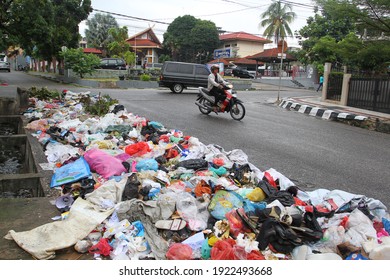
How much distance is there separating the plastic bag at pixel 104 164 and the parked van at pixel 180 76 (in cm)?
1606

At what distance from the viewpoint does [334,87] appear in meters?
17.0

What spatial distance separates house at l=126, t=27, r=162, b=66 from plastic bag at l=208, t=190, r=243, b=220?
180 feet

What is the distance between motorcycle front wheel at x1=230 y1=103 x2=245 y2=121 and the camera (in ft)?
34.7

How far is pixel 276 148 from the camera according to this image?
7.08 metres

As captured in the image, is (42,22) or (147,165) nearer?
(147,165)

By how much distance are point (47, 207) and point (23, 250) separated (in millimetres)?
913

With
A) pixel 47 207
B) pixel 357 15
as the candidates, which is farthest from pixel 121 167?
pixel 357 15

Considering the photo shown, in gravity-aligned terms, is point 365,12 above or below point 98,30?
below

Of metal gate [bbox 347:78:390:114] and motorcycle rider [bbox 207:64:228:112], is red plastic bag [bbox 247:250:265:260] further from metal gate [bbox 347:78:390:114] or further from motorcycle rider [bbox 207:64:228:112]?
metal gate [bbox 347:78:390:114]

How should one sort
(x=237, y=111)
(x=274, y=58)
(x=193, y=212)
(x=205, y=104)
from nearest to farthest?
(x=193, y=212), (x=237, y=111), (x=205, y=104), (x=274, y=58)

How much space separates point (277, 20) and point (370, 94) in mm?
33915

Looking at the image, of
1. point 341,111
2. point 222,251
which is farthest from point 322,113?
point 222,251

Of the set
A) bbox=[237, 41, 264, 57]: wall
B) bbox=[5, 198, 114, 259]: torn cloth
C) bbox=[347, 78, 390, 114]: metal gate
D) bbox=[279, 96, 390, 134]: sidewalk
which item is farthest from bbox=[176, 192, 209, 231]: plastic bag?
bbox=[237, 41, 264, 57]: wall

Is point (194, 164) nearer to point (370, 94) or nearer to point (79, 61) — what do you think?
point (370, 94)
